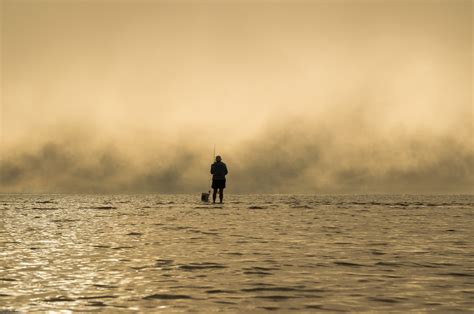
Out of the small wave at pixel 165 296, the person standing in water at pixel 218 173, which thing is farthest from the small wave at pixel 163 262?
the person standing in water at pixel 218 173

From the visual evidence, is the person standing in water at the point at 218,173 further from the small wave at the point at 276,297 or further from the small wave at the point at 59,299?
the small wave at the point at 59,299

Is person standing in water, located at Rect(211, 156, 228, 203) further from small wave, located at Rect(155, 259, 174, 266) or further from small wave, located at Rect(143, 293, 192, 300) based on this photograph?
small wave, located at Rect(143, 293, 192, 300)

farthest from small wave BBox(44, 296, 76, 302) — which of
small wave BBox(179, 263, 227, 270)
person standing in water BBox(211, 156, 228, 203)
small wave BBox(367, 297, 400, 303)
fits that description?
person standing in water BBox(211, 156, 228, 203)

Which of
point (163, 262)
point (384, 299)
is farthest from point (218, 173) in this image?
point (384, 299)

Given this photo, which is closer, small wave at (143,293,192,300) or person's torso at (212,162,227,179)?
small wave at (143,293,192,300)

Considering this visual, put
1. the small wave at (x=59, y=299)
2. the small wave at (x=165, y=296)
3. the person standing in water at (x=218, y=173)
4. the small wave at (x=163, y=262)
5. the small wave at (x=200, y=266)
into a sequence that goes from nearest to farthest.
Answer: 1. the small wave at (x=59, y=299)
2. the small wave at (x=165, y=296)
3. the small wave at (x=200, y=266)
4. the small wave at (x=163, y=262)
5. the person standing in water at (x=218, y=173)

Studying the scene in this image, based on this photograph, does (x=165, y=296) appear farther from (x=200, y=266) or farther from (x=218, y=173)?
(x=218, y=173)

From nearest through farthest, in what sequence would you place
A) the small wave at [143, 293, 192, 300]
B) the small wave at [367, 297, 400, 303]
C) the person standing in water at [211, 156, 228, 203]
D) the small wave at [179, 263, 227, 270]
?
the small wave at [367, 297, 400, 303] < the small wave at [143, 293, 192, 300] < the small wave at [179, 263, 227, 270] < the person standing in water at [211, 156, 228, 203]

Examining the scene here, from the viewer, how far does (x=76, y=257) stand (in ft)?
40.5

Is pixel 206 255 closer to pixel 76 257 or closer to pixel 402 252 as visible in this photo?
pixel 76 257

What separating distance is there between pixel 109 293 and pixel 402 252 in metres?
7.17

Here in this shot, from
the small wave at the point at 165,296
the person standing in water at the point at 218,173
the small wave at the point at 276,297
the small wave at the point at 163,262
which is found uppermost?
the person standing in water at the point at 218,173

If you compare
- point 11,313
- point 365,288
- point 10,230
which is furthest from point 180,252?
point 10,230

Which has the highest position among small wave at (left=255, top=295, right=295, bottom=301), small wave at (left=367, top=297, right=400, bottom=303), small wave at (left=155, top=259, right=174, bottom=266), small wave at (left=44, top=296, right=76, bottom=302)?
small wave at (left=367, top=297, right=400, bottom=303)
